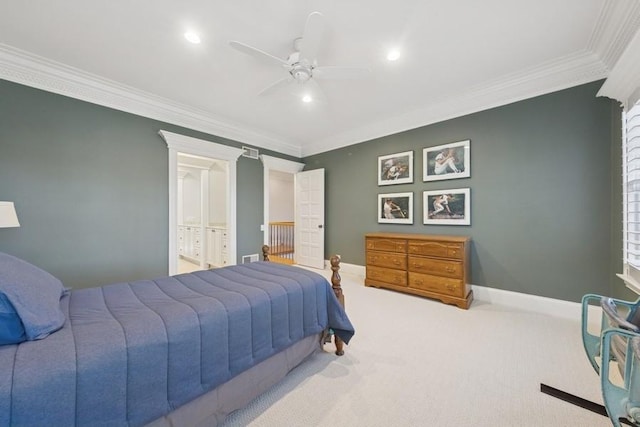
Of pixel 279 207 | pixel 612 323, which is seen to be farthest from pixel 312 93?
pixel 279 207

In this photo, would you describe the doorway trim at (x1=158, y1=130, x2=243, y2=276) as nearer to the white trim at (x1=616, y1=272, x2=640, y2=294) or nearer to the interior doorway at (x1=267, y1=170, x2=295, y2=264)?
the interior doorway at (x1=267, y1=170, x2=295, y2=264)

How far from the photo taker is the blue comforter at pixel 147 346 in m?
0.88

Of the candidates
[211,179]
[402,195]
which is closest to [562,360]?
[402,195]

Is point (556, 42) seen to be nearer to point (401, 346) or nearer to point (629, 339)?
point (629, 339)

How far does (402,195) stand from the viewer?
415cm

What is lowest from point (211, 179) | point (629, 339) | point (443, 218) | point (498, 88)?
point (629, 339)

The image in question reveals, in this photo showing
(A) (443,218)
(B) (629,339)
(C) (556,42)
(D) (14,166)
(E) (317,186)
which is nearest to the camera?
(B) (629,339)

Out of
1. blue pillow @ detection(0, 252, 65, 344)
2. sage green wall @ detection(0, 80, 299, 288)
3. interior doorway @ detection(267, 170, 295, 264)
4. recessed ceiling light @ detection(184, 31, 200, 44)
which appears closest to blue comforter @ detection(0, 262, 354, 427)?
blue pillow @ detection(0, 252, 65, 344)

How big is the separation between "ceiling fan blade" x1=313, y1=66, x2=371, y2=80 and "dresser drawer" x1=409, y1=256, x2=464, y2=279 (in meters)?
2.55

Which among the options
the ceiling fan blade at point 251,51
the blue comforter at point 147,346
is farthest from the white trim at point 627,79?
the blue comforter at point 147,346

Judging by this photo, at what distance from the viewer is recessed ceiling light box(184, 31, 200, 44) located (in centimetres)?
223

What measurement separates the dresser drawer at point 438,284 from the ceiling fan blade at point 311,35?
308 centimetres

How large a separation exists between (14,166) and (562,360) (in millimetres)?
5677

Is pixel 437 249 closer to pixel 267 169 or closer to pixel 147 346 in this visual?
pixel 147 346
